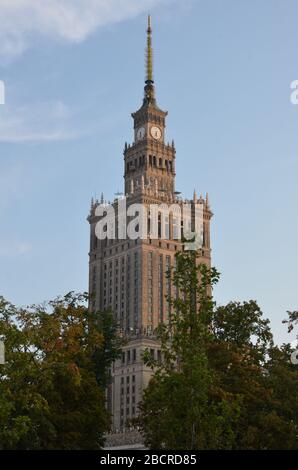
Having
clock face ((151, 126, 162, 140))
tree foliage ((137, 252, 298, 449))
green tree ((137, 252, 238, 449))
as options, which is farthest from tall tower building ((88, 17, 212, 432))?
green tree ((137, 252, 238, 449))

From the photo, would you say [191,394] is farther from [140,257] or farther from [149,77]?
[149,77]

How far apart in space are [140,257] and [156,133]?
3304 cm

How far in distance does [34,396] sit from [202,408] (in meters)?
16.7

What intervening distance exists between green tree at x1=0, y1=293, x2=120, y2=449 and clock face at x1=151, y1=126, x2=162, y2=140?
383ft

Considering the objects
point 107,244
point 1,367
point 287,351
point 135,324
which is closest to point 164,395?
point 1,367

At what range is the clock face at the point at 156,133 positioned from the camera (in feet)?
601

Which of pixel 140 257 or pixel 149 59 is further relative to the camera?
pixel 149 59

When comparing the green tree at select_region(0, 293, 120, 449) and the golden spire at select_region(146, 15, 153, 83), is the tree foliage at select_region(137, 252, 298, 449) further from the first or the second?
the golden spire at select_region(146, 15, 153, 83)

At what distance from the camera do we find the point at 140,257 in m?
164

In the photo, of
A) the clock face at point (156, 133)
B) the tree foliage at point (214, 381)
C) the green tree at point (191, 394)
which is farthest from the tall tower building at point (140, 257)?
the green tree at point (191, 394)

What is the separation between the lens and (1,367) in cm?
5191

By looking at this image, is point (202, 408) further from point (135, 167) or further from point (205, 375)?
point (135, 167)

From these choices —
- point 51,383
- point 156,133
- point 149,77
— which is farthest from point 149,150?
point 51,383

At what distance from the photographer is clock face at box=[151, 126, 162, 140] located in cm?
18312
